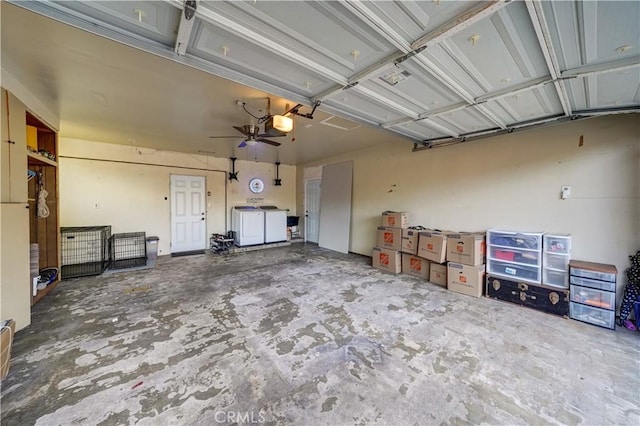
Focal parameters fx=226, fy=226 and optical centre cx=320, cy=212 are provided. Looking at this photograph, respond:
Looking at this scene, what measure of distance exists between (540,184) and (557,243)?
87 cm

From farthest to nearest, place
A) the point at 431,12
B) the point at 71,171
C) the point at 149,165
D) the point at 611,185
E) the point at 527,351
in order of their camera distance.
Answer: the point at 149,165
the point at 71,171
the point at 611,185
the point at 527,351
the point at 431,12

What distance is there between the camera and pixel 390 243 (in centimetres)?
474

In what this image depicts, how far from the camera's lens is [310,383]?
1760mm

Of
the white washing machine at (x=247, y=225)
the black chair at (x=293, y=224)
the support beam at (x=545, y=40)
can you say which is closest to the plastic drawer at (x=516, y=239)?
the support beam at (x=545, y=40)

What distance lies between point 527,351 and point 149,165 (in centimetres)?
758

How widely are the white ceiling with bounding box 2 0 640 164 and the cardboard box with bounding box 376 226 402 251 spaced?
7.00ft

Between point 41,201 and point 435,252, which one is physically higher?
point 41,201

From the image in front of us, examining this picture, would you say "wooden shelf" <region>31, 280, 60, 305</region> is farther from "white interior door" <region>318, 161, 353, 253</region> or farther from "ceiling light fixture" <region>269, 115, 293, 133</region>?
"white interior door" <region>318, 161, 353, 253</region>

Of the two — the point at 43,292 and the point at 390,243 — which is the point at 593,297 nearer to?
the point at 390,243

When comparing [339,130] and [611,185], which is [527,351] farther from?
[339,130]

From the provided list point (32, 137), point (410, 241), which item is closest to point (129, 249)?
point (32, 137)

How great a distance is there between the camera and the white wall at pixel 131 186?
482cm

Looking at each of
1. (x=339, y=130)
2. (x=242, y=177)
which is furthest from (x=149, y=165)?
(x=339, y=130)

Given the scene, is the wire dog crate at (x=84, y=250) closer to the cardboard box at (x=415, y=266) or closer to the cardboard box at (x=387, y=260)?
the cardboard box at (x=387, y=260)
